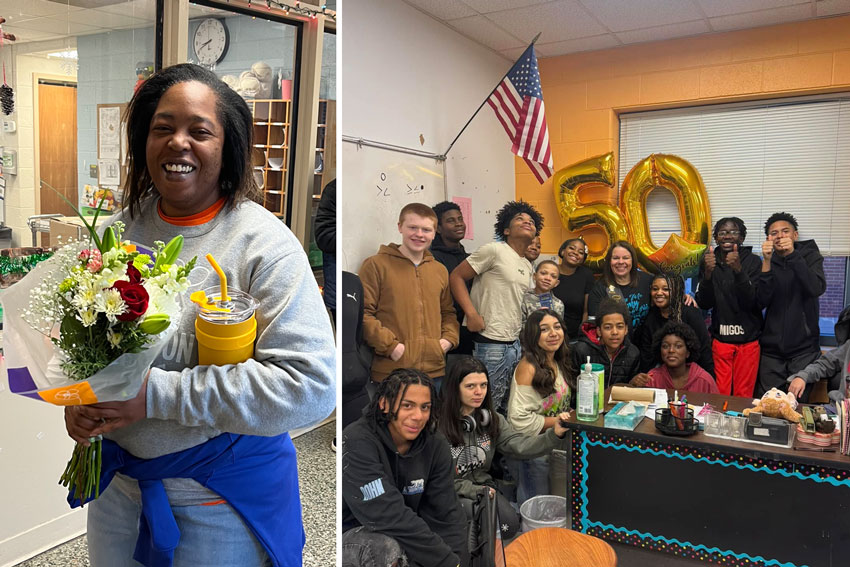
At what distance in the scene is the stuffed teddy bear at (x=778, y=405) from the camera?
4.53 ft

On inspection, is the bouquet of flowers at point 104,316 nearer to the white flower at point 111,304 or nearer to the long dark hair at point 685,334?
the white flower at point 111,304

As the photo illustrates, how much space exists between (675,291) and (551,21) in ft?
2.20

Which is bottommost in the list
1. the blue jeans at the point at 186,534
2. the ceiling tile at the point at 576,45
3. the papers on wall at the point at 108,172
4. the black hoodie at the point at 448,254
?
the blue jeans at the point at 186,534

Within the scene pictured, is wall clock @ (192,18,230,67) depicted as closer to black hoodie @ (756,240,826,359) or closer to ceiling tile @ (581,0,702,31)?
ceiling tile @ (581,0,702,31)

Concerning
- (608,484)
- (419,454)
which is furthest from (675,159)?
(419,454)

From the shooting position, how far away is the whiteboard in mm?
1591

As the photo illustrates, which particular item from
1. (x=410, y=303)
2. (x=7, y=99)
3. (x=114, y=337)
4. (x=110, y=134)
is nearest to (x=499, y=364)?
(x=410, y=303)

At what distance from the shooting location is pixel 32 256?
173 cm

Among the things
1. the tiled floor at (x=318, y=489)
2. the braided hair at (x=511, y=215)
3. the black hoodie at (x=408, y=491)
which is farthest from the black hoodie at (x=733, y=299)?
the tiled floor at (x=318, y=489)

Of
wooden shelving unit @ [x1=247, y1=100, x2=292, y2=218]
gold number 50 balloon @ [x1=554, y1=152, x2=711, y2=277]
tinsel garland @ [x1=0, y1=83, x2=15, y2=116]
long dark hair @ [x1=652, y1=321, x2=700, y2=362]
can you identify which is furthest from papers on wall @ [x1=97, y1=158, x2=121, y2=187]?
long dark hair @ [x1=652, y1=321, x2=700, y2=362]

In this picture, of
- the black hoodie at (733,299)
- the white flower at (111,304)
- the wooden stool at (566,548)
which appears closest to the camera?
the white flower at (111,304)

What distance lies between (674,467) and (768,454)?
200mm

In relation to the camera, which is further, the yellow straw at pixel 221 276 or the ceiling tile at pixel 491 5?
the ceiling tile at pixel 491 5

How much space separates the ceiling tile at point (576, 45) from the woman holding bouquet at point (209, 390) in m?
0.76
